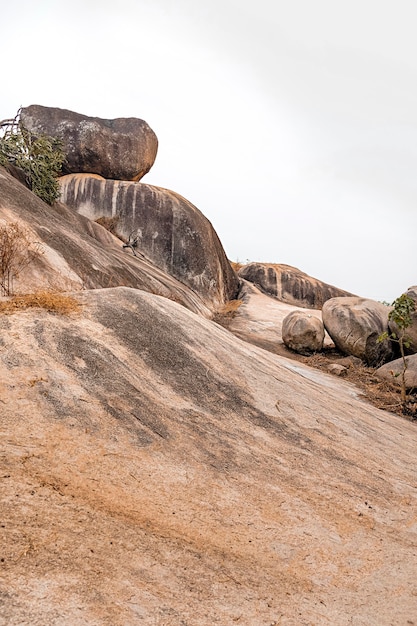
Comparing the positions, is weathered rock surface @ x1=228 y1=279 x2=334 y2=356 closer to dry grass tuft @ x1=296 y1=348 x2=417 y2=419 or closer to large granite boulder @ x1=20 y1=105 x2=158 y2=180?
dry grass tuft @ x1=296 y1=348 x2=417 y2=419

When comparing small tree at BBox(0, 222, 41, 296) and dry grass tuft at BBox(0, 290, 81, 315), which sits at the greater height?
small tree at BBox(0, 222, 41, 296)

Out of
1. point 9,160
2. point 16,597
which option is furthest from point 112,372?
point 9,160

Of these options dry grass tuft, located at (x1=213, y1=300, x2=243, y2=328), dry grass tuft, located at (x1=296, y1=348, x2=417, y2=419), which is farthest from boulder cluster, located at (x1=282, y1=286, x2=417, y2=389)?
dry grass tuft, located at (x1=213, y1=300, x2=243, y2=328)

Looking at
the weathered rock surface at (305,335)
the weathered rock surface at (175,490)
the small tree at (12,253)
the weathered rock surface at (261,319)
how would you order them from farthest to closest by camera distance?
the weathered rock surface at (261,319) → the weathered rock surface at (305,335) → the small tree at (12,253) → the weathered rock surface at (175,490)

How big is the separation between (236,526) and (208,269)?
59.3 ft

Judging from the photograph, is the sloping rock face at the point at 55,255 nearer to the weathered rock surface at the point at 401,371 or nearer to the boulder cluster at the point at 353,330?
the boulder cluster at the point at 353,330

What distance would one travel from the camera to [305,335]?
15656mm

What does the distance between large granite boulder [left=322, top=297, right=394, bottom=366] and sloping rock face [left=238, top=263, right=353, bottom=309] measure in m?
10.3

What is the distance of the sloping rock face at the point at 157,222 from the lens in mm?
20562

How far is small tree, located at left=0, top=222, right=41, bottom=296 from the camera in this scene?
7082 millimetres

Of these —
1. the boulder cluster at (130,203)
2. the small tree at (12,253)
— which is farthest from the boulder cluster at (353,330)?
the small tree at (12,253)

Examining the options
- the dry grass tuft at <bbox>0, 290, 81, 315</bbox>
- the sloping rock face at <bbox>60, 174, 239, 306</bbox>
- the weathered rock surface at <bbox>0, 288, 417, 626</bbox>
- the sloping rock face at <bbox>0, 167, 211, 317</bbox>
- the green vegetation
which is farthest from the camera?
the sloping rock face at <bbox>60, 174, 239, 306</bbox>

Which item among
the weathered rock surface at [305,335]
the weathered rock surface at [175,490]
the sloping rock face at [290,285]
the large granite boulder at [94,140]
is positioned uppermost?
the large granite boulder at [94,140]

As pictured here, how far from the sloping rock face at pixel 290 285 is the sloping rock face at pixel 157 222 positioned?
5.71 m
